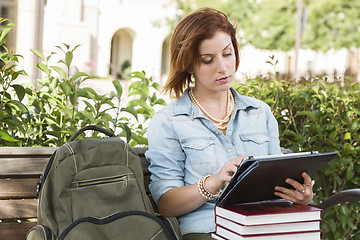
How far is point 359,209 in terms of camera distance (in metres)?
3.51

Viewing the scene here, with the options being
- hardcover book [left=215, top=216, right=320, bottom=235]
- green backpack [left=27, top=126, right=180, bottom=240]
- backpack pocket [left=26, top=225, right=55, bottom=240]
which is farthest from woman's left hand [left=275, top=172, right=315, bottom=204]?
backpack pocket [left=26, top=225, right=55, bottom=240]

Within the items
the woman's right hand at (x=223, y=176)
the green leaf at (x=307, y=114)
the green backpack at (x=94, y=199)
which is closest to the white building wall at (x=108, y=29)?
the green leaf at (x=307, y=114)

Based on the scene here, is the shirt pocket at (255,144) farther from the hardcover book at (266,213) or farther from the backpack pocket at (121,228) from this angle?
the backpack pocket at (121,228)

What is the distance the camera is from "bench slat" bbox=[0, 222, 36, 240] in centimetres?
230

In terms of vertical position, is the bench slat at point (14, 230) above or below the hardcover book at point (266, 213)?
below

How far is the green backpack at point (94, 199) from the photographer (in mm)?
1952

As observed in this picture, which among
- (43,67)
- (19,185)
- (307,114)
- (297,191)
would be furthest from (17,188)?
(307,114)

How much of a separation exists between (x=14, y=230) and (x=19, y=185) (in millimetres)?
197

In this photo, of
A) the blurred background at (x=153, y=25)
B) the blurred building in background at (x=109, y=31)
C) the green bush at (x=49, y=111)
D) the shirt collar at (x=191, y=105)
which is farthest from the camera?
the blurred building in background at (x=109, y=31)

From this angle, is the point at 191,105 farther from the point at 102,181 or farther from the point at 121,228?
the point at 121,228

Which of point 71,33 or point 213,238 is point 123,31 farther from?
point 213,238

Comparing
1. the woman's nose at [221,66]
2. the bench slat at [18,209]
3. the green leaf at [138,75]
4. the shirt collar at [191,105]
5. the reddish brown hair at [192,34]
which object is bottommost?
the bench slat at [18,209]

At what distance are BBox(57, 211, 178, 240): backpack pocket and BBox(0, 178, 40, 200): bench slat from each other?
47 centimetres

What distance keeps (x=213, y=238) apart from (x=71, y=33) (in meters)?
23.3
